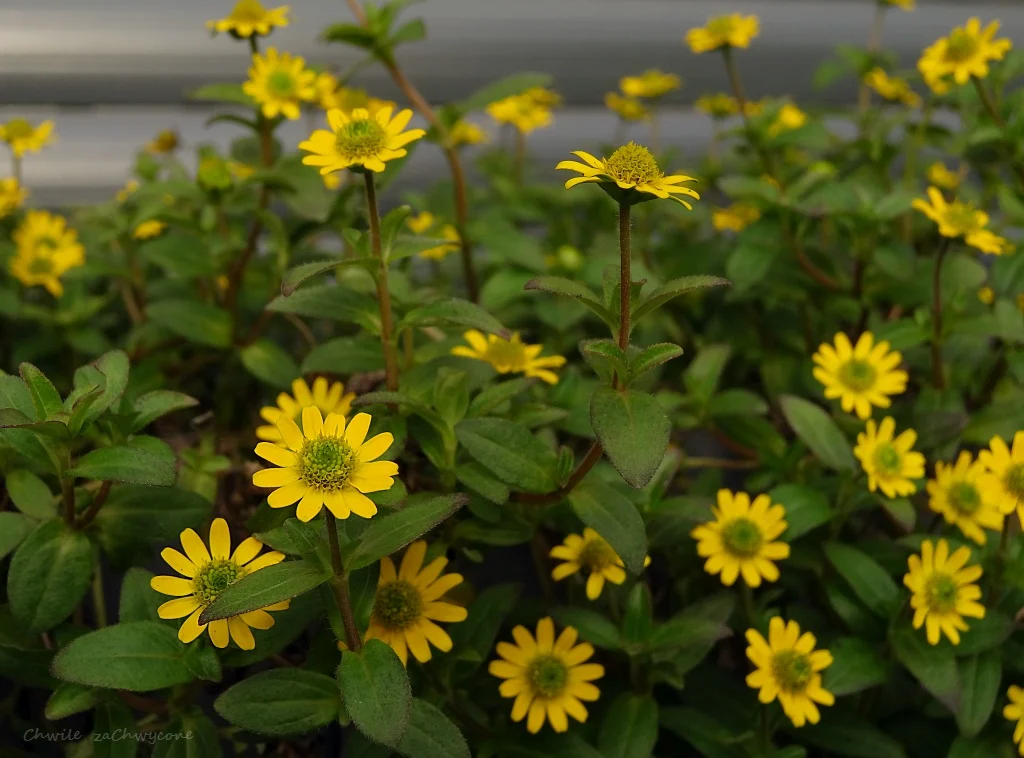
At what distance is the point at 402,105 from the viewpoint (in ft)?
5.84

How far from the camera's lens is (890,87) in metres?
1.32

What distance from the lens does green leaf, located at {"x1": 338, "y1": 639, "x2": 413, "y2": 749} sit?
1.62 feet

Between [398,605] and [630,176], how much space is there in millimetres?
371

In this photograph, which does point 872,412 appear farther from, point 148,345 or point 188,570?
point 148,345

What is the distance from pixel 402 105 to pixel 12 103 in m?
0.79

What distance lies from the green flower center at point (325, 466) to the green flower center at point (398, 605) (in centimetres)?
Answer: 15

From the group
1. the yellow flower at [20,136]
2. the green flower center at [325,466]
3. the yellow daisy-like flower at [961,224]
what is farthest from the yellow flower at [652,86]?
the green flower center at [325,466]

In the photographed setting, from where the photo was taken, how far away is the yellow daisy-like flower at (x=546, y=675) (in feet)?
2.16

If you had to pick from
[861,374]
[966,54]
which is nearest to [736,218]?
[966,54]

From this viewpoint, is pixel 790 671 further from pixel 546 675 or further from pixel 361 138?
pixel 361 138

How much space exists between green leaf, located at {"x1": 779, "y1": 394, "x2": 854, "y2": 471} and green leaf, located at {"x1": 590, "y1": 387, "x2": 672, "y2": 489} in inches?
11.7

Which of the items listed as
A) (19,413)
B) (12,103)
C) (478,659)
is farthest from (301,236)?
(12,103)

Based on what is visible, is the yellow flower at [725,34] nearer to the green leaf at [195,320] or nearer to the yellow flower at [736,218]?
the yellow flower at [736,218]

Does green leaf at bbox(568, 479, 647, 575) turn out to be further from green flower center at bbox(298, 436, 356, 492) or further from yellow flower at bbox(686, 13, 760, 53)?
yellow flower at bbox(686, 13, 760, 53)
